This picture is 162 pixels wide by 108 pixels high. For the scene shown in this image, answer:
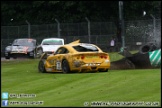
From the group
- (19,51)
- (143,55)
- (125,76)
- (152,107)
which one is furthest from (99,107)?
(19,51)

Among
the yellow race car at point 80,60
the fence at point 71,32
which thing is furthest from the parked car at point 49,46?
the yellow race car at point 80,60

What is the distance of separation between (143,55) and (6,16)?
112 feet

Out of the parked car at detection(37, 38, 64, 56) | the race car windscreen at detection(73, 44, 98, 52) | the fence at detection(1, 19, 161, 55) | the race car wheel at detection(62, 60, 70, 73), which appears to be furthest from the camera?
the fence at detection(1, 19, 161, 55)

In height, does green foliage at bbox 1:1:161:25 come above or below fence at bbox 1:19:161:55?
above

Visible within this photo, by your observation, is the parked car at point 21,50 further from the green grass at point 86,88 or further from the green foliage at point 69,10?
the green grass at point 86,88

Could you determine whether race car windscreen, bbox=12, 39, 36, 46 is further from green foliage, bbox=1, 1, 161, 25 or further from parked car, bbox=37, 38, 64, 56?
green foliage, bbox=1, 1, 161, 25

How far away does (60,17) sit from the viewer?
5347cm

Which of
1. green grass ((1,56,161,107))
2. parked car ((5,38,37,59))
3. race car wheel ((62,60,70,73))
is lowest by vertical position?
green grass ((1,56,161,107))

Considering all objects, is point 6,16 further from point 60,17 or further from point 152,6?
point 152,6

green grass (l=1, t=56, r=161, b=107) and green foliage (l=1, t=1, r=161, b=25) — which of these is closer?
green grass (l=1, t=56, r=161, b=107)

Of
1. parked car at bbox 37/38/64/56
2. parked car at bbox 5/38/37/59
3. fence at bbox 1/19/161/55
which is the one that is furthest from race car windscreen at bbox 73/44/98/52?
fence at bbox 1/19/161/55

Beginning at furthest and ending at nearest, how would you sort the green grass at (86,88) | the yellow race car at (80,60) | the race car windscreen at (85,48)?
1. the race car windscreen at (85,48)
2. the yellow race car at (80,60)
3. the green grass at (86,88)

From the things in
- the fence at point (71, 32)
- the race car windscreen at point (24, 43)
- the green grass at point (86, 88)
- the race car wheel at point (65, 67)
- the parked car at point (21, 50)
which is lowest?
the green grass at point (86, 88)

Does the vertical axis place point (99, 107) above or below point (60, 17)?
below
